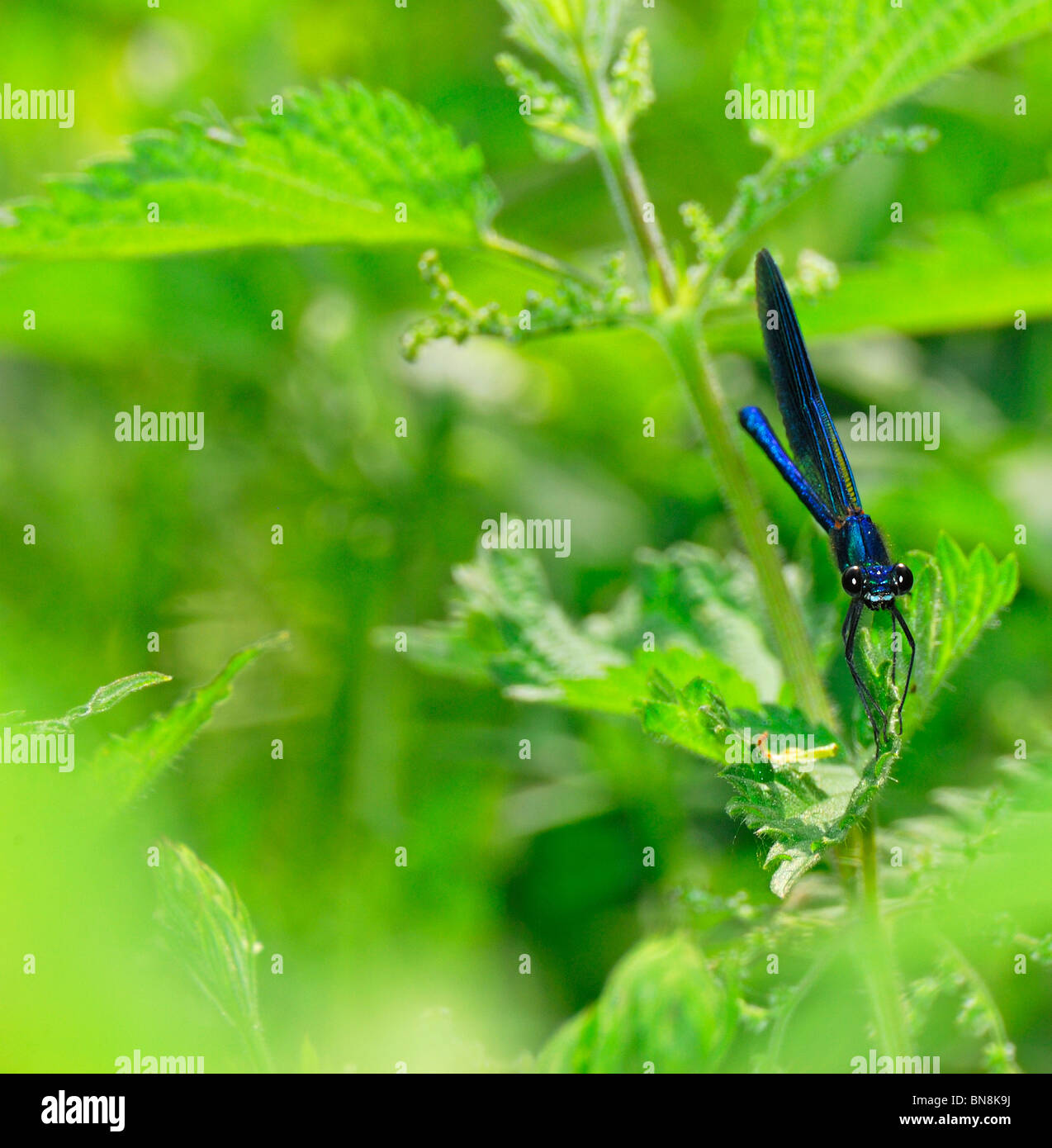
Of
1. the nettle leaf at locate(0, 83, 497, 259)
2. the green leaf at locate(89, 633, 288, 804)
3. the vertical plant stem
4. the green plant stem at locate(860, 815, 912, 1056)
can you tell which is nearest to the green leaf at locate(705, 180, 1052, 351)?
the vertical plant stem

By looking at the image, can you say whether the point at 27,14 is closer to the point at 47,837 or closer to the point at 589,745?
the point at 589,745

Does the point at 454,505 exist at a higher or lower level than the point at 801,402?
higher

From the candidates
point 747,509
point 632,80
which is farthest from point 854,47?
point 747,509

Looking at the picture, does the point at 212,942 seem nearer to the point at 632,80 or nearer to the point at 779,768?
the point at 779,768

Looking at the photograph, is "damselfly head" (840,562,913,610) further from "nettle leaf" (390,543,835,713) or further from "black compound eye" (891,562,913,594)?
"nettle leaf" (390,543,835,713)

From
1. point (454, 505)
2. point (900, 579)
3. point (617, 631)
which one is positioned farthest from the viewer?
point (454, 505)

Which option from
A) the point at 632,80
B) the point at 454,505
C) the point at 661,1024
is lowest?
the point at 661,1024

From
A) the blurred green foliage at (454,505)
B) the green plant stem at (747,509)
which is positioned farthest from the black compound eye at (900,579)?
the blurred green foliage at (454,505)
